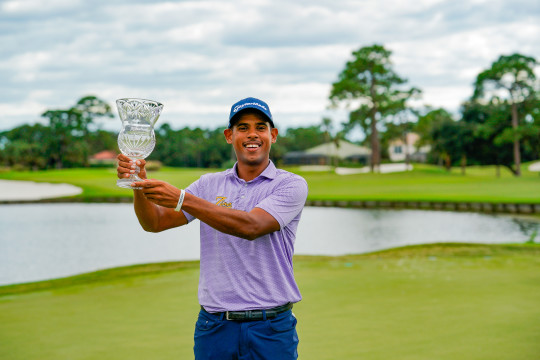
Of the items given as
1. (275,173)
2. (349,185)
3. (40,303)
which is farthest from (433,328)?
(349,185)

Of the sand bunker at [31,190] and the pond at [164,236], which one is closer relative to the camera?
the pond at [164,236]

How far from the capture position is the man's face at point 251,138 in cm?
255

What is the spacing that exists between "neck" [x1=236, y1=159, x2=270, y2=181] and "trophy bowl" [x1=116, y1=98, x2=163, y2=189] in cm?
41

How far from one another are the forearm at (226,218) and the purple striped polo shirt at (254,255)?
0.09m

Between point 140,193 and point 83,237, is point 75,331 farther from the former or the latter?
point 83,237

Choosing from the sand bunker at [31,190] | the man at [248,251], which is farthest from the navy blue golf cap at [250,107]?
the sand bunker at [31,190]

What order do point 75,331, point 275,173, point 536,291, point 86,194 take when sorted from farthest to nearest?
point 86,194 < point 536,291 < point 75,331 < point 275,173

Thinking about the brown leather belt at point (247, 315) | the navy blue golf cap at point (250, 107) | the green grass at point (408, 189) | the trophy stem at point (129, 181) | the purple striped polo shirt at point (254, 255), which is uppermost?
the navy blue golf cap at point (250, 107)

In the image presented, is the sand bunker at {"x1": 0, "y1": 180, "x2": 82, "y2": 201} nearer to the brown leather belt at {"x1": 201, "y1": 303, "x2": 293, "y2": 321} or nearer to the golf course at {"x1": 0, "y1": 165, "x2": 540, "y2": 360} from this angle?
the golf course at {"x1": 0, "y1": 165, "x2": 540, "y2": 360}

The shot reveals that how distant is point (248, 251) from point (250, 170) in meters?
0.37

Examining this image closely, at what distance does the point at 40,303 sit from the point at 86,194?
30.5 m

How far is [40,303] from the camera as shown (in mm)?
6852

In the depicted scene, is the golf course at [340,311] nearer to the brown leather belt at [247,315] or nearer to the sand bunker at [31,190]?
the brown leather belt at [247,315]

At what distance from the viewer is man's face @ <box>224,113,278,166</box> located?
2551 mm
